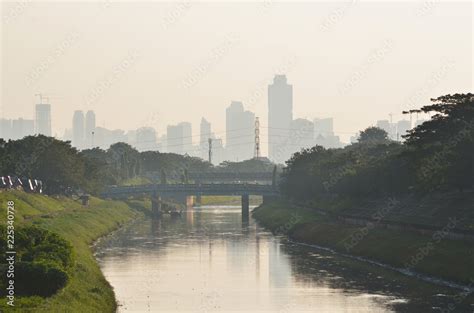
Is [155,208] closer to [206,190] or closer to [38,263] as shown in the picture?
[206,190]

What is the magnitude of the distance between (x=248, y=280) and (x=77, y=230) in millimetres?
37645

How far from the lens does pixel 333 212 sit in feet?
423

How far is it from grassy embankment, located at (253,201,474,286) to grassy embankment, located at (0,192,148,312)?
1086 inches

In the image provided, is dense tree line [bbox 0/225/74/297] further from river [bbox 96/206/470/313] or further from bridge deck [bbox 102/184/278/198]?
bridge deck [bbox 102/184/278/198]

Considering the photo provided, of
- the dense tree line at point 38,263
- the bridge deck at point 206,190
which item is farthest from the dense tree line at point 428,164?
the bridge deck at point 206,190

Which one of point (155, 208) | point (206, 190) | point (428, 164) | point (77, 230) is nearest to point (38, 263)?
point (428, 164)

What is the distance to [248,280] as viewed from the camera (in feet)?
262

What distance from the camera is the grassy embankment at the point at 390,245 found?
74000 millimetres

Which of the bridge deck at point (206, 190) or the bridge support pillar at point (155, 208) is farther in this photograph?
the bridge deck at point (206, 190)

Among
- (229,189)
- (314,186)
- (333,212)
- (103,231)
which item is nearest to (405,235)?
(333,212)

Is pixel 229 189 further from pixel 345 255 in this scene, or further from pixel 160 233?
pixel 345 255

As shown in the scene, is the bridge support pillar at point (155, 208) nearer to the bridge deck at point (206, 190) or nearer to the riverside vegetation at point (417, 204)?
the bridge deck at point (206, 190)

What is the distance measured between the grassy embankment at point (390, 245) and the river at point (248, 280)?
253cm

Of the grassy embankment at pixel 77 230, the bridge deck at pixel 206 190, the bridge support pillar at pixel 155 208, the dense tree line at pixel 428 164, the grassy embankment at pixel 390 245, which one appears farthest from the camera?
the bridge deck at pixel 206 190
